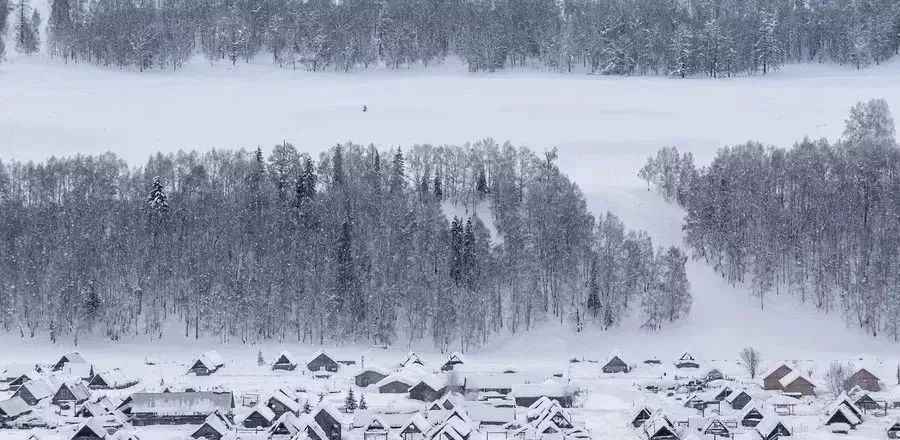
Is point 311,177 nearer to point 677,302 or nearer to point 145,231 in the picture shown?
point 145,231

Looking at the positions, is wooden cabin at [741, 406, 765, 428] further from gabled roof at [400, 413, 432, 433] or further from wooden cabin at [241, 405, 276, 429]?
wooden cabin at [241, 405, 276, 429]

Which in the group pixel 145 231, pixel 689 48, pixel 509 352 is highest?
pixel 689 48

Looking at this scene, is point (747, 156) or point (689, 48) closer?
point (747, 156)

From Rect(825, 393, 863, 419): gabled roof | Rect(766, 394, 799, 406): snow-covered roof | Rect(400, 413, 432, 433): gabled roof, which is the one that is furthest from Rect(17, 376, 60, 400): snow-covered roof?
Rect(825, 393, 863, 419): gabled roof

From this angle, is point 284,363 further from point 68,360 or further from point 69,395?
point 69,395

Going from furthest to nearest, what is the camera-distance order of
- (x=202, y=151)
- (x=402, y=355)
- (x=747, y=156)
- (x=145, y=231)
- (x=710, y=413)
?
(x=202, y=151)
(x=747, y=156)
(x=145, y=231)
(x=402, y=355)
(x=710, y=413)

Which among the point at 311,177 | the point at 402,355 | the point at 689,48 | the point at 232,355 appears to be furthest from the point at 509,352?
the point at 689,48
